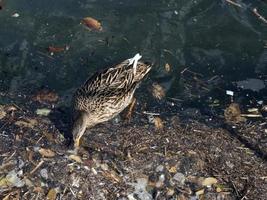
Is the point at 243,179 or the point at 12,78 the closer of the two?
the point at 243,179

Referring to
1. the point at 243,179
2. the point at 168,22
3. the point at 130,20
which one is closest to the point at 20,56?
the point at 130,20

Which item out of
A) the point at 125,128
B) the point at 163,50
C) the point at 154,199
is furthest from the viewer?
the point at 163,50

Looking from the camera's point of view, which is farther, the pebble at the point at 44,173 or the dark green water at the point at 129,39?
the dark green water at the point at 129,39

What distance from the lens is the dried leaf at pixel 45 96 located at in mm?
8203

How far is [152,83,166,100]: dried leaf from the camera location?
8.47 m

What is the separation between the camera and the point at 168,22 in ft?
31.7

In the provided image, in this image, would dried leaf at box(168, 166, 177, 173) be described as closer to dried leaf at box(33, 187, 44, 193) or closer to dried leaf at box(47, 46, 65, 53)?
dried leaf at box(33, 187, 44, 193)

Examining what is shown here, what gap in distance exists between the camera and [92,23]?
9539 millimetres

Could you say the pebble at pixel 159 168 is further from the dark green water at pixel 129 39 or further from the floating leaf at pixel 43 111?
the floating leaf at pixel 43 111

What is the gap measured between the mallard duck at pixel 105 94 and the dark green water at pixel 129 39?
0.80m

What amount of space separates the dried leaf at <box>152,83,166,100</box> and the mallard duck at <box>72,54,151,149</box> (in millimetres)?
585

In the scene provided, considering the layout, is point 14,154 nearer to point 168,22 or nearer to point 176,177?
point 176,177

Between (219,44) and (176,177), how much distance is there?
336cm

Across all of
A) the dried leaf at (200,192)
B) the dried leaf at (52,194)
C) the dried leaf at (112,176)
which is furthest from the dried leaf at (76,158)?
the dried leaf at (200,192)
